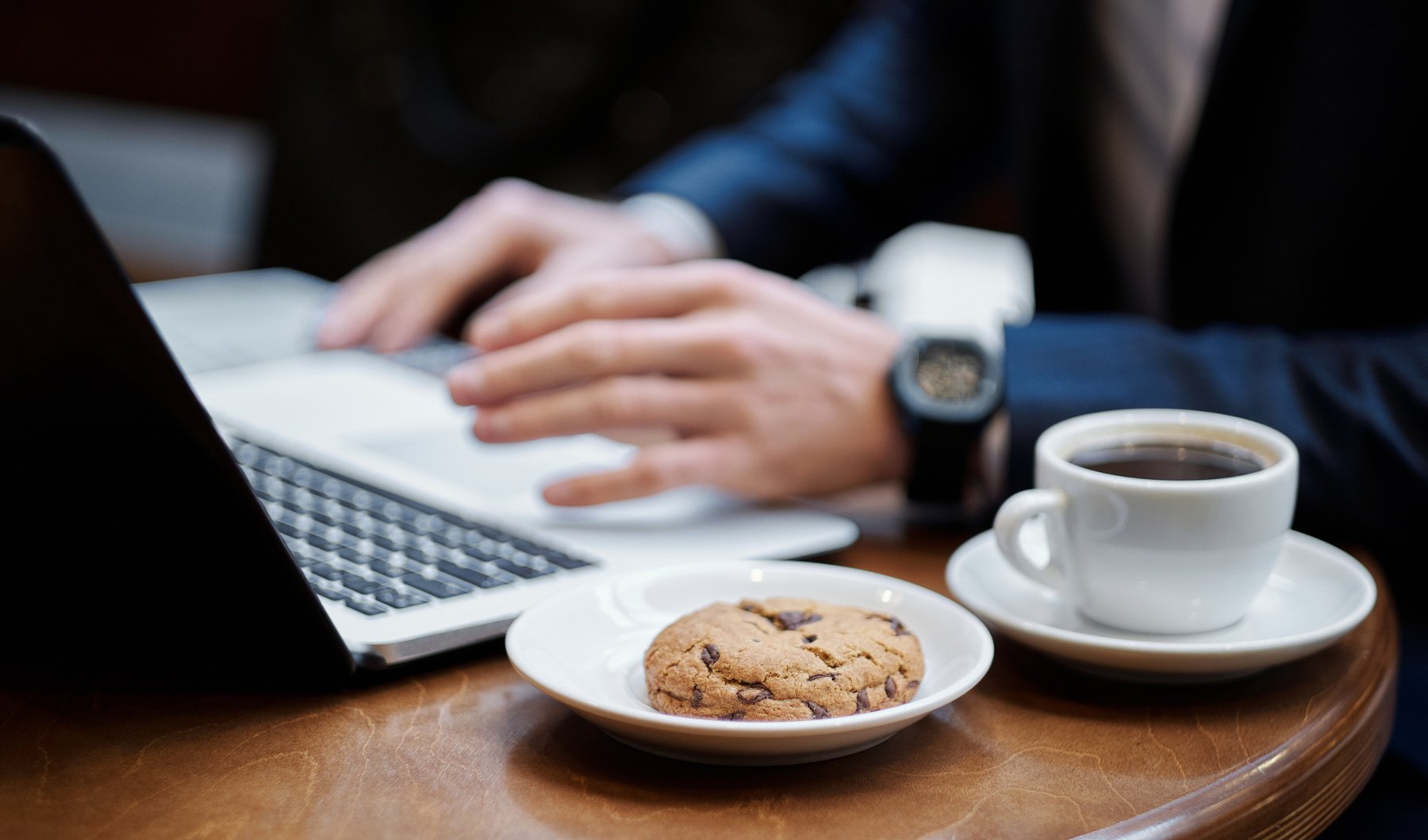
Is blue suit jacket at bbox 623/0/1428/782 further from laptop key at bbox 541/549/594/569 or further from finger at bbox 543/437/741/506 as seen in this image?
laptop key at bbox 541/549/594/569

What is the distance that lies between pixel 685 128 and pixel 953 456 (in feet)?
6.61

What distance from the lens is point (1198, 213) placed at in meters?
1.05

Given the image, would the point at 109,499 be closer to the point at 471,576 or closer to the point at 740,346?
the point at 471,576

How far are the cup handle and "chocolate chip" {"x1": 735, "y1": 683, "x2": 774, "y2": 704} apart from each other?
0.16 meters

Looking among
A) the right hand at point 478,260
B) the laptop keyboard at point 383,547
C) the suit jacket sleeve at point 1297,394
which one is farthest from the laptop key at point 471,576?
the right hand at point 478,260

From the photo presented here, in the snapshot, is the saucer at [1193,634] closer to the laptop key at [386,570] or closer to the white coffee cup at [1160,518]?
the white coffee cup at [1160,518]

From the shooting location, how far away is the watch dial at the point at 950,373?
0.80 m

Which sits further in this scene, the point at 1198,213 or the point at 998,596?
A: the point at 1198,213

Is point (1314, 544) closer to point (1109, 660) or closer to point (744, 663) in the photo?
point (1109, 660)

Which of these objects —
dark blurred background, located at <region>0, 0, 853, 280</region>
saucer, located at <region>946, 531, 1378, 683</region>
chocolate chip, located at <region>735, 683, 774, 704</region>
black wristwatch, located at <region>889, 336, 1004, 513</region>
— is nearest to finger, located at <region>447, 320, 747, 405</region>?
black wristwatch, located at <region>889, 336, 1004, 513</region>

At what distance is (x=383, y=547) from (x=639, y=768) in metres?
0.22

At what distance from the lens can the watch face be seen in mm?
804

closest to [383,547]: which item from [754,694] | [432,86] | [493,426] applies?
[493,426]

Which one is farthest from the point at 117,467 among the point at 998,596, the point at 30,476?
the point at 998,596
